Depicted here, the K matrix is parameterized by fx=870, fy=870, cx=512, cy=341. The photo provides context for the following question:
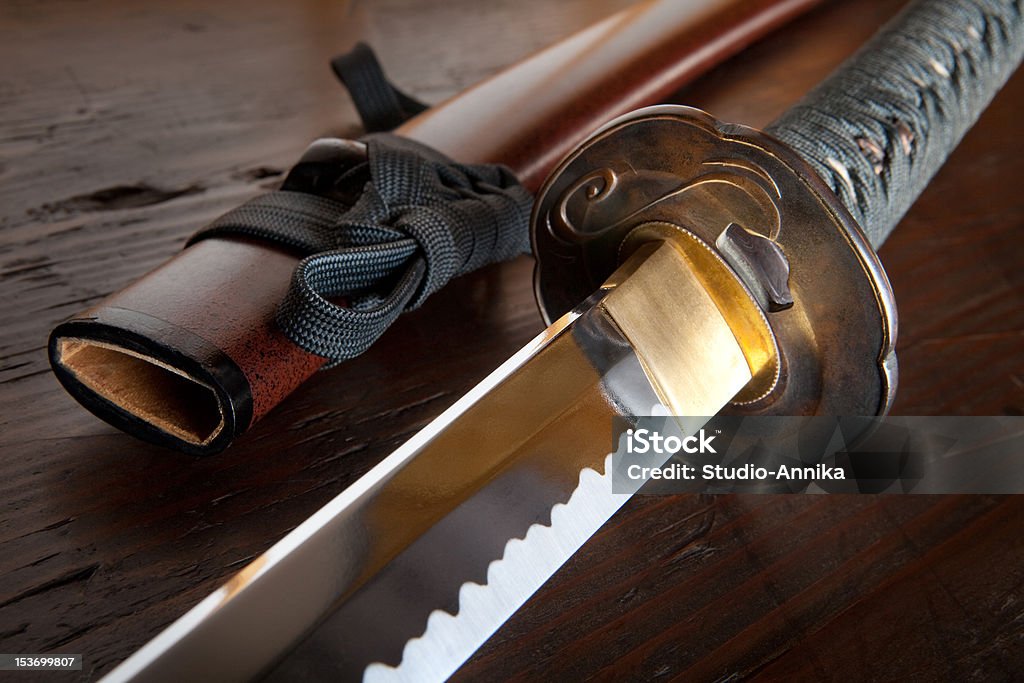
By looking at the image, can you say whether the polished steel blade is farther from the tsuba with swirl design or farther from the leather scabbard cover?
the leather scabbard cover

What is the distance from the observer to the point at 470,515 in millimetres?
471

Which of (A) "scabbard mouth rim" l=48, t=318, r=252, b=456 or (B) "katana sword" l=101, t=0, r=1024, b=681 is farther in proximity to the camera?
(A) "scabbard mouth rim" l=48, t=318, r=252, b=456

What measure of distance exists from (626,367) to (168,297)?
1.11ft

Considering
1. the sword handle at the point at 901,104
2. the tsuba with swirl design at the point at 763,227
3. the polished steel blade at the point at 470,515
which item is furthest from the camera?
the sword handle at the point at 901,104

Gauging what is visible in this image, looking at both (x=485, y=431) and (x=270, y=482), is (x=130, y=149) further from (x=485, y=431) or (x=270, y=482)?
(x=485, y=431)

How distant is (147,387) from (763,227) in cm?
44

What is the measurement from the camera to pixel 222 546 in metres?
0.59

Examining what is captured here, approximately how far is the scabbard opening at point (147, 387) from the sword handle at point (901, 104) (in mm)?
463

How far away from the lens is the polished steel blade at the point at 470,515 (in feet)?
1.34

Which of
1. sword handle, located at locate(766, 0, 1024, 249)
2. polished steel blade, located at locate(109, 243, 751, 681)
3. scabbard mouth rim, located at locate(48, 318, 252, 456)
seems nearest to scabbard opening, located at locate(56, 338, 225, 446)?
scabbard mouth rim, located at locate(48, 318, 252, 456)

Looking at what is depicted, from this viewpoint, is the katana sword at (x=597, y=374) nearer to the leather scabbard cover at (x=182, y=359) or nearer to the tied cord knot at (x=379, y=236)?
the tied cord knot at (x=379, y=236)

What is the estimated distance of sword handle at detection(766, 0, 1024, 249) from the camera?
0.70 metres

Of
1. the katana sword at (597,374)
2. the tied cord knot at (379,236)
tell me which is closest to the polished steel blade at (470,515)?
the katana sword at (597,374)

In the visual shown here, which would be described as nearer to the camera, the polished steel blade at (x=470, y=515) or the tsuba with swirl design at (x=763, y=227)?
the polished steel blade at (x=470, y=515)
